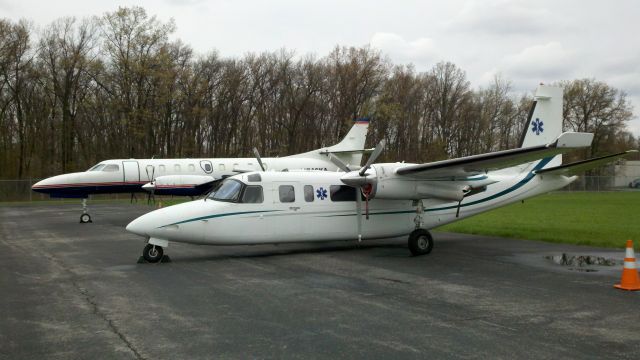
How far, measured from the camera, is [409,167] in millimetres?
13789

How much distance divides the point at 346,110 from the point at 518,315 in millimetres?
55143

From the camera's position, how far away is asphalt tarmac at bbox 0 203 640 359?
631 cm

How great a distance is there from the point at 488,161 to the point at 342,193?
3.79 meters

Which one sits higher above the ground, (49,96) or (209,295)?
(49,96)

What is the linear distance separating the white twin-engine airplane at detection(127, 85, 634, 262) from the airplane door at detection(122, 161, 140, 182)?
15.2 metres

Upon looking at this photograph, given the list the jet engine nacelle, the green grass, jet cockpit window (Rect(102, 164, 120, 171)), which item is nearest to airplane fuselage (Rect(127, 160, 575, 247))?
the green grass

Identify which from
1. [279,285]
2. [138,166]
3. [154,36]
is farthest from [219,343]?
[154,36]

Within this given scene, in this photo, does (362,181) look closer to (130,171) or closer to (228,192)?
(228,192)

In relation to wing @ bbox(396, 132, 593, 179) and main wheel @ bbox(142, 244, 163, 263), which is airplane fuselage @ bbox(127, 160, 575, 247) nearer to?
main wheel @ bbox(142, 244, 163, 263)

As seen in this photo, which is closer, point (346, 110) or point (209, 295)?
point (209, 295)

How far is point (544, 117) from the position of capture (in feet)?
54.9

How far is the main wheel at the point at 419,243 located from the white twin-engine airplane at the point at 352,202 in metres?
0.02

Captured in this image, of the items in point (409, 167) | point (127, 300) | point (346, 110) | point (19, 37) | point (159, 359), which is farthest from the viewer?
point (346, 110)

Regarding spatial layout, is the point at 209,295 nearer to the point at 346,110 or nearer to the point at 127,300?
the point at 127,300
